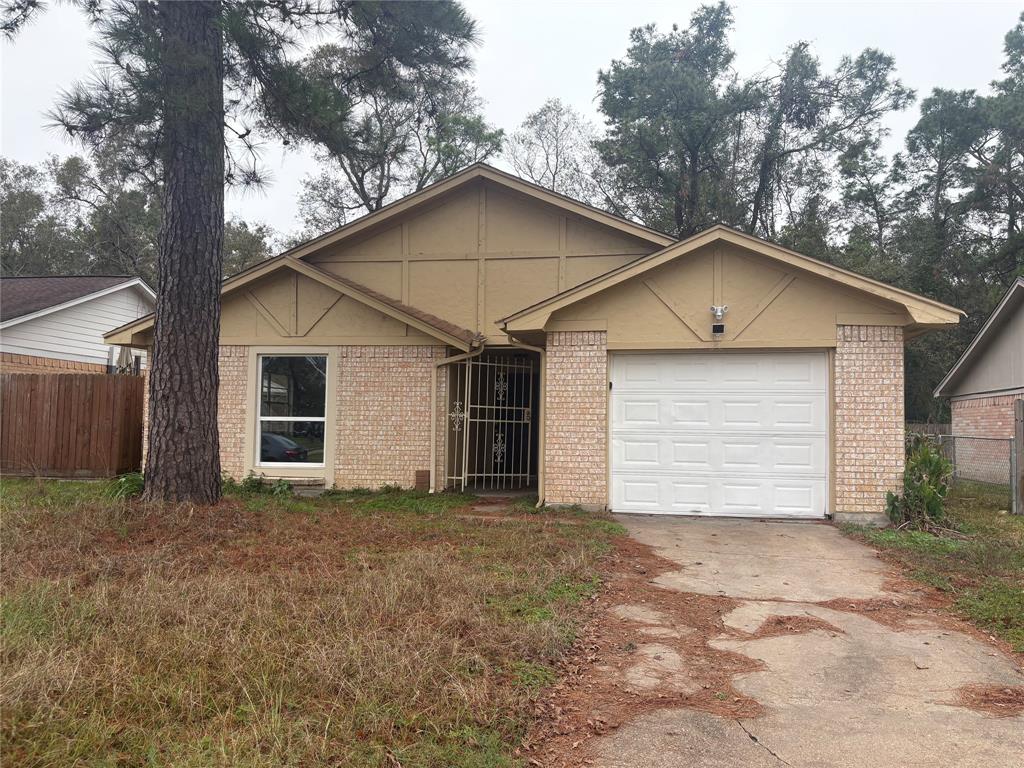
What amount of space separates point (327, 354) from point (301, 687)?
9455mm

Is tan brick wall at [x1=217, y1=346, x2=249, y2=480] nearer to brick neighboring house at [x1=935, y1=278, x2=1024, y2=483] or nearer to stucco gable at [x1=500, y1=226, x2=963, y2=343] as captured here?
stucco gable at [x1=500, y1=226, x2=963, y2=343]

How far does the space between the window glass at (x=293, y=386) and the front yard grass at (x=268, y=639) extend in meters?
4.83

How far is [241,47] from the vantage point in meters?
8.00

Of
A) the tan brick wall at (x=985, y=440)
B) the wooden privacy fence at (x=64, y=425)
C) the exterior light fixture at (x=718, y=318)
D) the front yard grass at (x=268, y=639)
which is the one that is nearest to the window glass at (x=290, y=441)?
the wooden privacy fence at (x=64, y=425)

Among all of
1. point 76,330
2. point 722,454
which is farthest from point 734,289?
point 76,330

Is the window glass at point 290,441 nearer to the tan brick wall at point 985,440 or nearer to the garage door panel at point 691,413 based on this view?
the garage door panel at point 691,413

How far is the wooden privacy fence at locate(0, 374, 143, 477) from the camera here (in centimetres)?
1356

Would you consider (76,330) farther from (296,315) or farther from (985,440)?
(985,440)

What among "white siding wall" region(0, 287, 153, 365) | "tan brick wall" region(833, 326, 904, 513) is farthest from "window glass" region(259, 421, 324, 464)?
"white siding wall" region(0, 287, 153, 365)

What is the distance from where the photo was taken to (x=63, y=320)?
1866 centimetres

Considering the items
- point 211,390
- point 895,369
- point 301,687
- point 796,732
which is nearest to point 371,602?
point 301,687

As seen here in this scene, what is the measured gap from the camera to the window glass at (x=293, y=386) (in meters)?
12.6

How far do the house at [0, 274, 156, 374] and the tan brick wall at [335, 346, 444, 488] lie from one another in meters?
8.88

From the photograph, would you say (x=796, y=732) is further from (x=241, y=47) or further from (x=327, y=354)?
(x=327, y=354)
